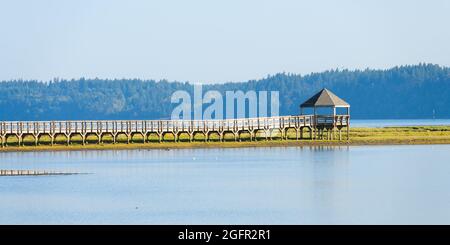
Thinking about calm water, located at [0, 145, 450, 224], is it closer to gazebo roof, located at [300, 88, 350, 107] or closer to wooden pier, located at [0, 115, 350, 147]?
wooden pier, located at [0, 115, 350, 147]

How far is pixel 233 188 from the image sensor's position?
186ft

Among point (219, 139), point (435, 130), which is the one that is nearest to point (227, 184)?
point (219, 139)

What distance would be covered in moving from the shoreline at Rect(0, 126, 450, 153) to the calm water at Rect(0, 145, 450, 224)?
0.84m

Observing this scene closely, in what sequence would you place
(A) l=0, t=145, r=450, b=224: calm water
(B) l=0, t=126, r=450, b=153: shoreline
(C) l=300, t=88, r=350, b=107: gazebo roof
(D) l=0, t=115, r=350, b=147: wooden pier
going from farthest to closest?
(C) l=300, t=88, r=350, b=107: gazebo roof < (D) l=0, t=115, r=350, b=147: wooden pier < (B) l=0, t=126, r=450, b=153: shoreline < (A) l=0, t=145, r=450, b=224: calm water

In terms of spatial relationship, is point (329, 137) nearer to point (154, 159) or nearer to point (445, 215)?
point (154, 159)

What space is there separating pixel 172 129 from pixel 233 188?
97.4ft

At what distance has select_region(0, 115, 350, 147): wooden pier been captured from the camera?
8338 cm

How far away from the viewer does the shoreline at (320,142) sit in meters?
83.0

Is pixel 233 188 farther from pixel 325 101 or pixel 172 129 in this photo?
pixel 325 101

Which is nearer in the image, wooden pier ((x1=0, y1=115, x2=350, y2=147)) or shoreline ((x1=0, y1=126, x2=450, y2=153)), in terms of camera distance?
shoreline ((x1=0, y1=126, x2=450, y2=153))

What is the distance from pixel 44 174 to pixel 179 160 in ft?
50.4

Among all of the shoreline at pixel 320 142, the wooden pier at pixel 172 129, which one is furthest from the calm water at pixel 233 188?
the wooden pier at pixel 172 129

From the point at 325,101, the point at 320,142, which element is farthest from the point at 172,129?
the point at 325,101

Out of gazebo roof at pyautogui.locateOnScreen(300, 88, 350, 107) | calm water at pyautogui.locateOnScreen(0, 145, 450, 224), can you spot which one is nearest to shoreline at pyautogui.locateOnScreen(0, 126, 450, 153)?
calm water at pyautogui.locateOnScreen(0, 145, 450, 224)
